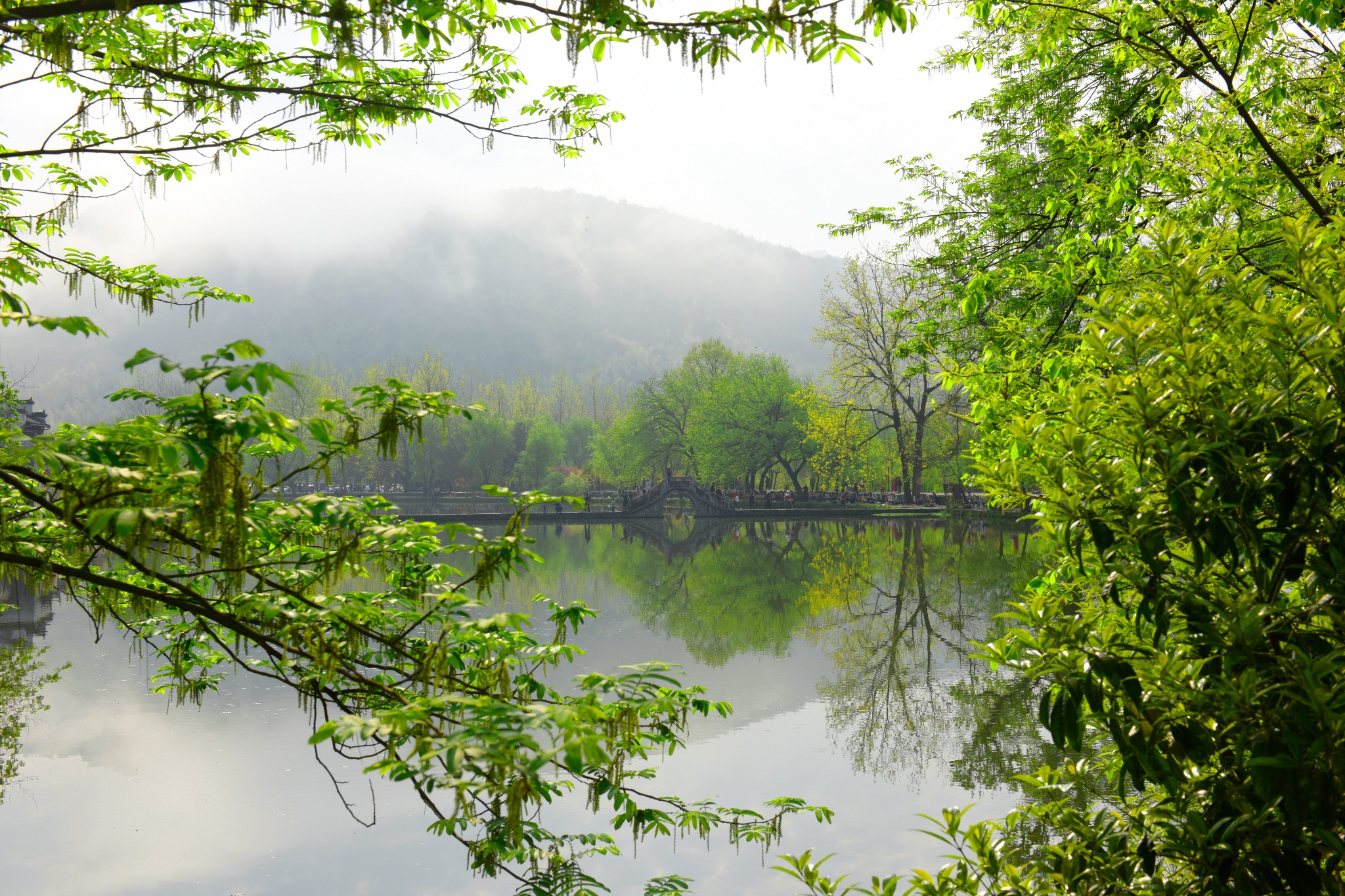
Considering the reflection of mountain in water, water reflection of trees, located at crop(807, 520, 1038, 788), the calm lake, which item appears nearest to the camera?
the calm lake

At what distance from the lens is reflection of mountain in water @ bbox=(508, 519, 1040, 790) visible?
31.4ft

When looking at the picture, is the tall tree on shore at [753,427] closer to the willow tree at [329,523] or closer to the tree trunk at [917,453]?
the tree trunk at [917,453]

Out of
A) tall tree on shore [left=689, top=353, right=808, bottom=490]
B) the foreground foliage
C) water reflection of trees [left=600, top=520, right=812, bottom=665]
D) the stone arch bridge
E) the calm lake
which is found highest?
tall tree on shore [left=689, top=353, right=808, bottom=490]

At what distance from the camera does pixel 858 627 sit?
15.9 metres

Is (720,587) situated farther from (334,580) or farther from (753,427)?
(753,427)

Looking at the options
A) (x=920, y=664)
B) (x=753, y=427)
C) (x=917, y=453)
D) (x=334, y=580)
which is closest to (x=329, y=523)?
(x=334, y=580)

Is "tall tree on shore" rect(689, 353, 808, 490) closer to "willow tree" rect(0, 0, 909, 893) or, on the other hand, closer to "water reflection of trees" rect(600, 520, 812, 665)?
"water reflection of trees" rect(600, 520, 812, 665)

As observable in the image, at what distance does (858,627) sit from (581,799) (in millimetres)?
9173

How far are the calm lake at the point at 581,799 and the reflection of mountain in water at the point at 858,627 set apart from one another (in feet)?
0.20

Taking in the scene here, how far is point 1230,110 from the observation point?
5230mm

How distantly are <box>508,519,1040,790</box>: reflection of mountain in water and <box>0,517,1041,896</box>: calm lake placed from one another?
2.4 inches

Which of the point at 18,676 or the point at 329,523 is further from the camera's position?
the point at 18,676

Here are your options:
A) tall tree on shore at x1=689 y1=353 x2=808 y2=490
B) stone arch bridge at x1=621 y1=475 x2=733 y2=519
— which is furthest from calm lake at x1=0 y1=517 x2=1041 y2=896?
tall tree on shore at x1=689 y1=353 x2=808 y2=490

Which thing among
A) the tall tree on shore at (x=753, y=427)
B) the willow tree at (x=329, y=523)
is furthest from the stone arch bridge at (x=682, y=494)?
the willow tree at (x=329, y=523)
